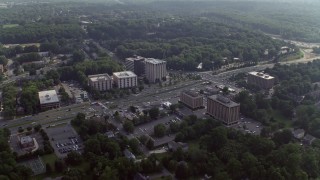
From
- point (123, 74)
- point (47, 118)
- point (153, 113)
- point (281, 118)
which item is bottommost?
point (281, 118)

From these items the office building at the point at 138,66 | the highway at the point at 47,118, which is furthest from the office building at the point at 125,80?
the highway at the point at 47,118

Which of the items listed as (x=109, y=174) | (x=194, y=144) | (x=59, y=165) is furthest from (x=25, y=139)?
(x=194, y=144)

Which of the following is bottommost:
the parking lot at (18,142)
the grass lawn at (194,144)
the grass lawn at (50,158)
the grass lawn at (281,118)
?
the grass lawn at (281,118)

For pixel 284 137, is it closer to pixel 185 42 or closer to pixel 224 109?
pixel 224 109

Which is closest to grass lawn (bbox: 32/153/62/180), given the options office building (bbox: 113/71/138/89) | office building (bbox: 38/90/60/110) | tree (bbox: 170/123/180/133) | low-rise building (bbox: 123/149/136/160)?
low-rise building (bbox: 123/149/136/160)

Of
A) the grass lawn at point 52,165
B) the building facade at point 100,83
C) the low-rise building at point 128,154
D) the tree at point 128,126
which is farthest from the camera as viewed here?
the building facade at point 100,83

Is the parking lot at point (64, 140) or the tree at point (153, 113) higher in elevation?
the tree at point (153, 113)

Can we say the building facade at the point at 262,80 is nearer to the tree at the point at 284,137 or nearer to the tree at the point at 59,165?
the tree at the point at 284,137
